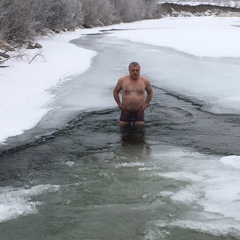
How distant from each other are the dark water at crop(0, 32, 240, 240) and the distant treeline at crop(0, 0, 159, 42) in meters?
10.8

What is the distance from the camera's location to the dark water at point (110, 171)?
4.19m

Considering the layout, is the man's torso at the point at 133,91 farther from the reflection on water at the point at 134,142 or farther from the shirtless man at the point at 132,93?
the reflection on water at the point at 134,142

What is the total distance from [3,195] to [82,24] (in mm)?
36936

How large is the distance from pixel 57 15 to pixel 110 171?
2702cm

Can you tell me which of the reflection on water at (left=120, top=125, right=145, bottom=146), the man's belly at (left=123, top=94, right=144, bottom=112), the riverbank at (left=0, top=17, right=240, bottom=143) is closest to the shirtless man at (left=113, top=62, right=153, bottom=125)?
the man's belly at (left=123, top=94, right=144, bottom=112)

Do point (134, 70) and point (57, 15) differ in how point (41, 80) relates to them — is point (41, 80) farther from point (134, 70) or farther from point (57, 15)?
point (57, 15)

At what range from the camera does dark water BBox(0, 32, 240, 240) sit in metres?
4.19

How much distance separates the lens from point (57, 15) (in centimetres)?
3095

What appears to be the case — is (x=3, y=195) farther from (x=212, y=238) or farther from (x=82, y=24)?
(x=82, y=24)

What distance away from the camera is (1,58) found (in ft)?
49.6

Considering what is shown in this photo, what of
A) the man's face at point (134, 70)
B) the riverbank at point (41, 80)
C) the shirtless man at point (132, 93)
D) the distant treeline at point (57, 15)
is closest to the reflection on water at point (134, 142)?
the shirtless man at point (132, 93)

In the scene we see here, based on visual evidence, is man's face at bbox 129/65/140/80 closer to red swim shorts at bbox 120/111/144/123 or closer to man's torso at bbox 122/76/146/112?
man's torso at bbox 122/76/146/112

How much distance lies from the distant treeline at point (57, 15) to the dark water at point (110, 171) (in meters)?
10.8

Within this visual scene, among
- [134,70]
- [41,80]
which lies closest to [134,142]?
[134,70]
